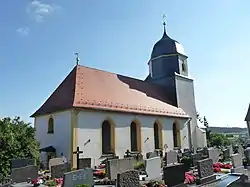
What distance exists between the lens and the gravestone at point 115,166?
458 inches

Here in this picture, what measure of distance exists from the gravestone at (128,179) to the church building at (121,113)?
9.57 metres

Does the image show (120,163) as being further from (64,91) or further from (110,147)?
(64,91)

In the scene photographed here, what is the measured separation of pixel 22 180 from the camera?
11.3 m

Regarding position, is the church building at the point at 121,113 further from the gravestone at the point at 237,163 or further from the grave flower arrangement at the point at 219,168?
the gravestone at the point at 237,163

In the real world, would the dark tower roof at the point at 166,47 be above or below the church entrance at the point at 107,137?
above

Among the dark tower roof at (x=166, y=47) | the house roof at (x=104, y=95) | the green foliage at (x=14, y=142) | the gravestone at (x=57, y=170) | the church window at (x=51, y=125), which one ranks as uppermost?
the dark tower roof at (x=166, y=47)

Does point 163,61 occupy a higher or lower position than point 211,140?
higher

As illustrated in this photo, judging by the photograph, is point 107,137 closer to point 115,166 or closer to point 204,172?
point 115,166

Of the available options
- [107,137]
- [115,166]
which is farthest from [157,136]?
[115,166]

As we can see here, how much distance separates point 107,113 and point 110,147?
2.52m

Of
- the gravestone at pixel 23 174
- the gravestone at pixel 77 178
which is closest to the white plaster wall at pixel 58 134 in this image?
the gravestone at pixel 23 174

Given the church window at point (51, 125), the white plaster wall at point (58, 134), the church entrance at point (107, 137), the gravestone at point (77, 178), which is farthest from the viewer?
the church entrance at point (107, 137)

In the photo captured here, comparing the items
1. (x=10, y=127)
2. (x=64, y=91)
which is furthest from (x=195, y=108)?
(x=10, y=127)

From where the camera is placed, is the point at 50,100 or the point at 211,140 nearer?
the point at 50,100
